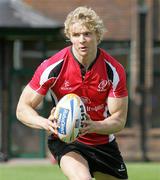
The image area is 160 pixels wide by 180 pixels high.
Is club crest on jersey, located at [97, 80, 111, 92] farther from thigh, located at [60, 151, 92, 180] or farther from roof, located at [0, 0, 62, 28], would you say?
roof, located at [0, 0, 62, 28]

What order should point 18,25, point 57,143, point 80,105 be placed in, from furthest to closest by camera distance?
1. point 18,25
2. point 57,143
3. point 80,105

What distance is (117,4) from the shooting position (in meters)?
20.9

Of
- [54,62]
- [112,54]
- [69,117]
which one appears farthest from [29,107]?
[112,54]

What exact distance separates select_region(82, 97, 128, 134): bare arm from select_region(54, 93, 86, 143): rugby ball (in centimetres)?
16

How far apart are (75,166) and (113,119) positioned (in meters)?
0.54

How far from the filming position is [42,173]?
15656mm

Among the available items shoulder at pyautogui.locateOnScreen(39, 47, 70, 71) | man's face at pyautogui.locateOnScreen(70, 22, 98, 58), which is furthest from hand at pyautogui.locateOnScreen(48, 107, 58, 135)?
man's face at pyautogui.locateOnScreen(70, 22, 98, 58)

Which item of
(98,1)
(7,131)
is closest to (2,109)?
(7,131)

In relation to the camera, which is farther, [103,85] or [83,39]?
[103,85]

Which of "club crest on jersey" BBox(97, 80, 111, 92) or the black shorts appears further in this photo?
the black shorts

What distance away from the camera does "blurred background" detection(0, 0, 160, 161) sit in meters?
20.7

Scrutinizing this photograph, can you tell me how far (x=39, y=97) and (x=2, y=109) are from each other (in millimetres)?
14081

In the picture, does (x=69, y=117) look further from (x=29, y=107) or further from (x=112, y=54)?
(x=112, y=54)

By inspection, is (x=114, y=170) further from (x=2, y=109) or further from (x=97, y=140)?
(x=2, y=109)
